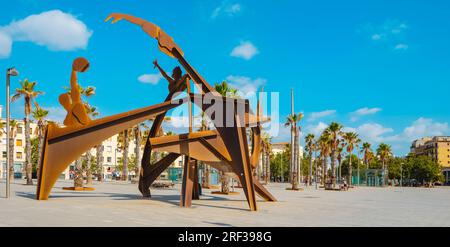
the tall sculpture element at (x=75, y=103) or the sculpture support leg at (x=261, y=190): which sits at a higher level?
the tall sculpture element at (x=75, y=103)

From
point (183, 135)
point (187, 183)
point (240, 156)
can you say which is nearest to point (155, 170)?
point (187, 183)

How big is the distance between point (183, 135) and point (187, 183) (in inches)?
76.2

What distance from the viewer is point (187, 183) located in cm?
1722

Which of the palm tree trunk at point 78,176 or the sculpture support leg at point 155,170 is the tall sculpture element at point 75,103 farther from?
the palm tree trunk at point 78,176

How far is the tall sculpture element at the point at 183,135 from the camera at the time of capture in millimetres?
16844

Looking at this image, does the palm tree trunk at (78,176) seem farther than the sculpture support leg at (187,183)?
Yes

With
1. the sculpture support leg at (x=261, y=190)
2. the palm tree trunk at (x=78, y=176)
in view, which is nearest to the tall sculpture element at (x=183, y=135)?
the sculpture support leg at (x=261, y=190)

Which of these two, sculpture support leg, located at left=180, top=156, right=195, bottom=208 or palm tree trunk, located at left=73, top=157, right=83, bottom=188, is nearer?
sculpture support leg, located at left=180, top=156, right=195, bottom=208

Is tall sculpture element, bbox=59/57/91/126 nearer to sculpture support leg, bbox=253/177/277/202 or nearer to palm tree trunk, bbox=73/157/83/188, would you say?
sculpture support leg, bbox=253/177/277/202

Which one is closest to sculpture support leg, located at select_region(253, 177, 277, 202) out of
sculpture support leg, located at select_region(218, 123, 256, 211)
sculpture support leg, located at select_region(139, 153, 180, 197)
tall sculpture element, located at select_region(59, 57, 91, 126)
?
sculpture support leg, located at select_region(218, 123, 256, 211)

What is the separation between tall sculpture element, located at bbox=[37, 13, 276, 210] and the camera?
663 inches

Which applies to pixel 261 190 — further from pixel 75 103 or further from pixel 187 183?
pixel 75 103
